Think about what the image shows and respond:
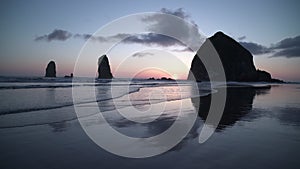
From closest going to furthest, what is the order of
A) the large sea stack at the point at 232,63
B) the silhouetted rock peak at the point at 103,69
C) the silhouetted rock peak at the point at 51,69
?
the large sea stack at the point at 232,63, the silhouetted rock peak at the point at 51,69, the silhouetted rock peak at the point at 103,69

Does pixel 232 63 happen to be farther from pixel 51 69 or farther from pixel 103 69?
pixel 51 69

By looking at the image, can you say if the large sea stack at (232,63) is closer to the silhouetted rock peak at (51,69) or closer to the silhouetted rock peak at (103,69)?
the silhouetted rock peak at (103,69)

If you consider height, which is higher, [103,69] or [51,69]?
[103,69]

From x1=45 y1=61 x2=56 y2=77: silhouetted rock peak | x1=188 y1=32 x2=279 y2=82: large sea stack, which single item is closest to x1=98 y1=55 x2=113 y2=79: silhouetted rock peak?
x1=45 y1=61 x2=56 y2=77: silhouetted rock peak

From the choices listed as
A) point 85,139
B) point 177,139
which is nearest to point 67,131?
point 85,139

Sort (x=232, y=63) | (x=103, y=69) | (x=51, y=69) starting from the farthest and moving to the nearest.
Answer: (x=103, y=69), (x=232, y=63), (x=51, y=69)

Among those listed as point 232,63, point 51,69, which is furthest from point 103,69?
point 232,63

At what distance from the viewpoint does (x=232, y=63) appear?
117m

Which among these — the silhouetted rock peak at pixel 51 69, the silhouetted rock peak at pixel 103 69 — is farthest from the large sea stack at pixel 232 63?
the silhouetted rock peak at pixel 51 69

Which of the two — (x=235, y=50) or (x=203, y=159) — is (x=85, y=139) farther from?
(x=235, y=50)

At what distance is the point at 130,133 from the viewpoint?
635 centimetres

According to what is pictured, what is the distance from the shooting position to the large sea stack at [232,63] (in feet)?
355

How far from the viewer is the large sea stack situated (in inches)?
4257

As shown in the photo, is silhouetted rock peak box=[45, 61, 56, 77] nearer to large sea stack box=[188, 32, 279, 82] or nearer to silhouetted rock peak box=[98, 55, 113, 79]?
silhouetted rock peak box=[98, 55, 113, 79]
